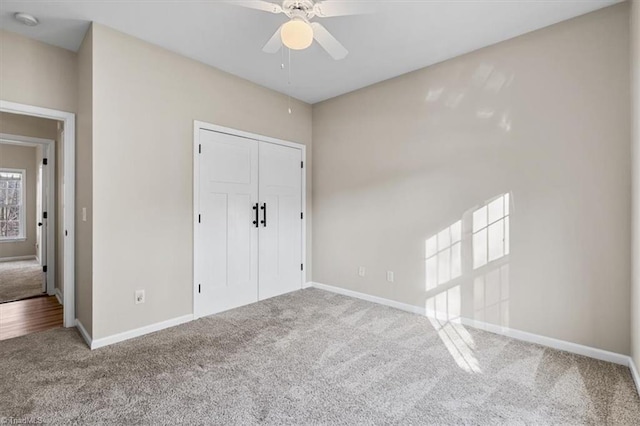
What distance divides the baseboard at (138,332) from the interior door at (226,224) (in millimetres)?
182

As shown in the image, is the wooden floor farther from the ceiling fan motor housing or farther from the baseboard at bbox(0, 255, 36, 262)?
the baseboard at bbox(0, 255, 36, 262)

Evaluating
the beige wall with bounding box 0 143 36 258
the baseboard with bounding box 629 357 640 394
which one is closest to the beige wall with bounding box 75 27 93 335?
the baseboard with bounding box 629 357 640 394

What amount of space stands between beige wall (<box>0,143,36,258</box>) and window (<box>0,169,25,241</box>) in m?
0.08

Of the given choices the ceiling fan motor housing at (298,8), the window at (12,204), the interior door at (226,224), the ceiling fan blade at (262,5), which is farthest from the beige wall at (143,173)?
the window at (12,204)

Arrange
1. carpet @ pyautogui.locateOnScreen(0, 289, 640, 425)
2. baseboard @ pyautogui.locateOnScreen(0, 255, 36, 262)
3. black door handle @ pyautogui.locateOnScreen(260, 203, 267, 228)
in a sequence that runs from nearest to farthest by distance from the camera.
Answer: carpet @ pyautogui.locateOnScreen(0, 289, 640, 425) < black door handle @ pyautogui.locateOnScreen(260, 203, 267, 228) < baseboard @ pyautogui.locateOnScreen(0, 255, 36, 262)

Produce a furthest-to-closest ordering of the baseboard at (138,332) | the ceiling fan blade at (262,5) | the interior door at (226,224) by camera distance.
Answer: the interior door at (226,224) < the baseboard at (138,332) < the ceiling fan blade at (262,5)

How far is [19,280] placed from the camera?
15.6 feet

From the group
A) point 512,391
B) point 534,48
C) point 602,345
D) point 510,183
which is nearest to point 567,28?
point 534,48

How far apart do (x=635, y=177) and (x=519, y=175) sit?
0.73 meters

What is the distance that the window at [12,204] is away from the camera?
641 cm

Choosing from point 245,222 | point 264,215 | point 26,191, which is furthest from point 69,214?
point 26,191

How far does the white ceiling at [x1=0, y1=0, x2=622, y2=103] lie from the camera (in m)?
2.31

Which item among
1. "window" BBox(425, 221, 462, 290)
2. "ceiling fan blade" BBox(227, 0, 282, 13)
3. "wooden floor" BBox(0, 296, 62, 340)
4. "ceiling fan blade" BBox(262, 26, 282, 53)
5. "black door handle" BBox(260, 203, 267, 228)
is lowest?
"wooden floor" BBox(0, 296, 62, 340)

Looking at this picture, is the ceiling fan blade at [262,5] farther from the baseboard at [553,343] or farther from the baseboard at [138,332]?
the baseboard at [553,343]
